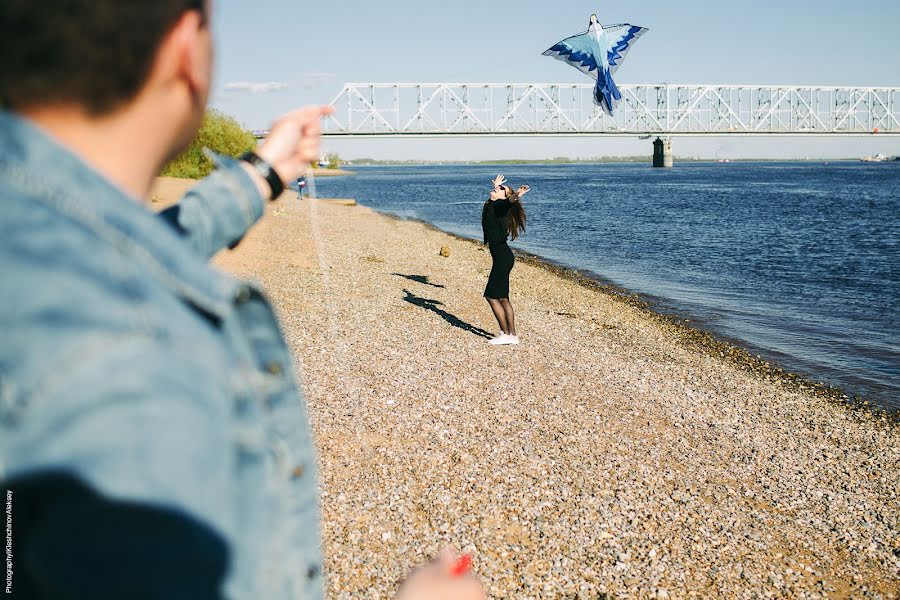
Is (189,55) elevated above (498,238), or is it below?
above

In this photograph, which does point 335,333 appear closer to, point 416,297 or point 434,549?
point 416,297

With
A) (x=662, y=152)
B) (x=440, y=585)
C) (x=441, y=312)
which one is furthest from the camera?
(x=662, y=152)

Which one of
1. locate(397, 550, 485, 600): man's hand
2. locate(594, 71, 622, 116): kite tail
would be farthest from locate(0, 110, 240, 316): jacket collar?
locate(594, 71, 622, 116): kite tail

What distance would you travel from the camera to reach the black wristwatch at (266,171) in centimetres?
163

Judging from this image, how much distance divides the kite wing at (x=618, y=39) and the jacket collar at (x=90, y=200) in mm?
7892

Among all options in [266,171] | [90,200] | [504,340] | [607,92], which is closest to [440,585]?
[90,200]

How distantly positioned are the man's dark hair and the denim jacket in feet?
0.15

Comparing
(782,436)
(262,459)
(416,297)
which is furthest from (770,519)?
(416,297)

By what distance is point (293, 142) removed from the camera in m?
1.67

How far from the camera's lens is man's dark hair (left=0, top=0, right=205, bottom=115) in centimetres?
73

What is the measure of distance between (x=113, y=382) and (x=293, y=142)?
3.64ft

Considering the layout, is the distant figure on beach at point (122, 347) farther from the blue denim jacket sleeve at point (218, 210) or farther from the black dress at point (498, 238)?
the black dress at point (498, 238)

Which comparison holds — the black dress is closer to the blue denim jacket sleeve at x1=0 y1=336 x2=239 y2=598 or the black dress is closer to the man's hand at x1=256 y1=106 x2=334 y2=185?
the man's hand at x1=256 y1=106 x2=334 y2=185

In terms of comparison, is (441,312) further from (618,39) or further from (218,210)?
(218,210)
